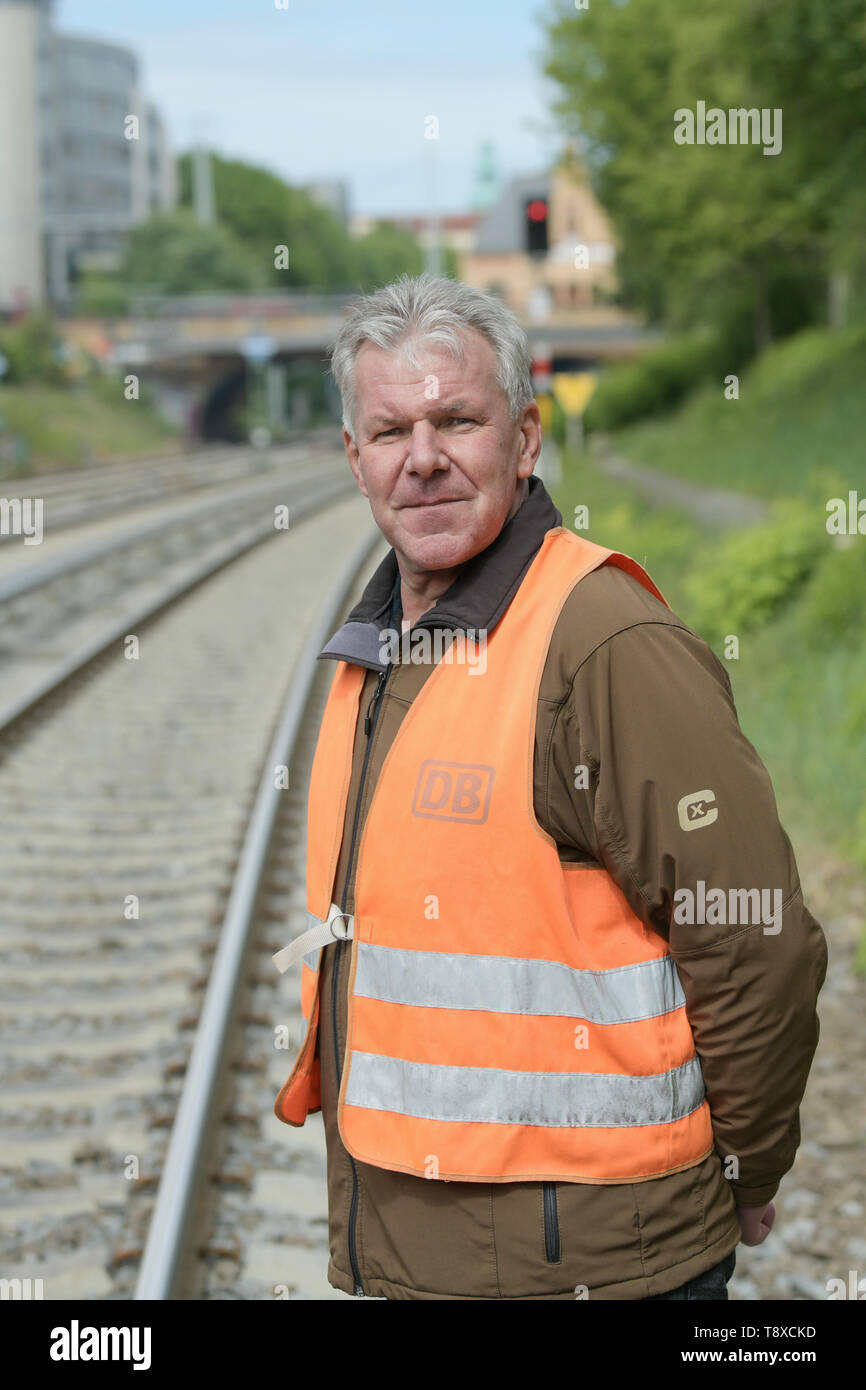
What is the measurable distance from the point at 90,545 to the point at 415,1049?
13.0 metres

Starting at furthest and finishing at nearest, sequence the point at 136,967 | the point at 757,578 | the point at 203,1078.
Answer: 1. the point at 757,578
2. the point at 136,967
3. the point at 203,1078

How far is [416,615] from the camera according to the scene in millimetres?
2396

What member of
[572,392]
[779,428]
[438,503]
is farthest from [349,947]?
[572,392]

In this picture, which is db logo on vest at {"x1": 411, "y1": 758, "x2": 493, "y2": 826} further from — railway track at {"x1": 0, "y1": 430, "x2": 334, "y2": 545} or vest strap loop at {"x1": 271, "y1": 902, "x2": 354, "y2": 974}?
railway track at {"x1": 0, "y1": 430, "x2": 334, "y2": 545}

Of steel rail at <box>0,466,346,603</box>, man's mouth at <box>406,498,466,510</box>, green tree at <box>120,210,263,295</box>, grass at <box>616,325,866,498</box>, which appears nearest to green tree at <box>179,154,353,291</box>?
green tree at <box>120,210,263,295</box>

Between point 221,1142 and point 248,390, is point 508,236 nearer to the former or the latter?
point 248,390

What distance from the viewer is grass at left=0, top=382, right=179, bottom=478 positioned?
37906 mm

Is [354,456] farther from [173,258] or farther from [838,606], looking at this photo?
[173,258]

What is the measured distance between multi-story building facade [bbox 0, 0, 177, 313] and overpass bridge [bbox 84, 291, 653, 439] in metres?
10.3

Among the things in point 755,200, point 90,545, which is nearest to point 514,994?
point 90,545

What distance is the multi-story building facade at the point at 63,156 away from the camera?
83.2 metres

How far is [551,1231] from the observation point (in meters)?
2.06

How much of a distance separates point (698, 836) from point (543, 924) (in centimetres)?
25

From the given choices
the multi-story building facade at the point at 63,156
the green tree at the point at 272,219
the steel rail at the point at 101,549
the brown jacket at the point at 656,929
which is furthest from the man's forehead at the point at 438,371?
the green tree at the point at 272,219
